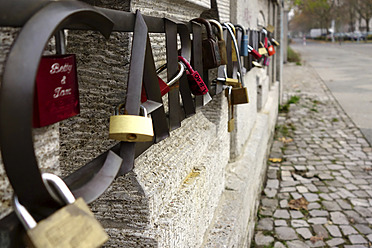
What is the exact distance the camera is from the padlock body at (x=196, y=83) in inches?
69.5

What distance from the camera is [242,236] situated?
114 inches

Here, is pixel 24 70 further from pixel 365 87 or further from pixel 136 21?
pixel 365 87

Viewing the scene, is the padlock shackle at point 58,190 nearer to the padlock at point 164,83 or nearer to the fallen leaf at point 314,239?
the padlock at point 164,83

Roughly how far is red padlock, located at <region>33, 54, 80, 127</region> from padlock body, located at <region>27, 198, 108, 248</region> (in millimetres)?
246

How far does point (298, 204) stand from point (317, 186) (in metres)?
0.64

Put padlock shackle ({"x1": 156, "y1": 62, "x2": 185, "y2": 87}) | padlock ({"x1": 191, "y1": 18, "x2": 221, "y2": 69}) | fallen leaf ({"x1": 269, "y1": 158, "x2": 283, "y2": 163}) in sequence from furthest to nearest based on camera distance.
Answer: fallen leaf ({"x1": 269, "y1": 158, "x2": 283, "y2": 163})
padlock ({"x1": 191, "y1": 18, "x2": 221, "y2": 69})
padlock shackle ({"x1": 156, "y1": 62, "x2": 185, "y2": 87})

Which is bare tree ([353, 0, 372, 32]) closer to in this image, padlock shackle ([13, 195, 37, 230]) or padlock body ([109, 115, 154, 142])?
padlock body ([109, 115, 154, 142])

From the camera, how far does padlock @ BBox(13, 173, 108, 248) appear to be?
0.70m

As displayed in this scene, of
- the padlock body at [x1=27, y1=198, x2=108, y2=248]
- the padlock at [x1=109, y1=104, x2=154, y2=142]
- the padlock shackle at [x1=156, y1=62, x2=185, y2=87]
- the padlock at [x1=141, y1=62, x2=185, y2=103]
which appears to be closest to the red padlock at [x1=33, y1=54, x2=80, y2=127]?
the padlock at [x1=109, y1=104, x2=154, y2=142]

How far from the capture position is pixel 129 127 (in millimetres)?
1028

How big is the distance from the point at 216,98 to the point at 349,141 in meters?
4.76

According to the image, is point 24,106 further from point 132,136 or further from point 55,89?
point 132,136

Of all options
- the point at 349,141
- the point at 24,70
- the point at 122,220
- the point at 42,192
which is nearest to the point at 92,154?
the point at 122,220

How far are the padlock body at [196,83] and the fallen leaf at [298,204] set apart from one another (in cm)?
298
